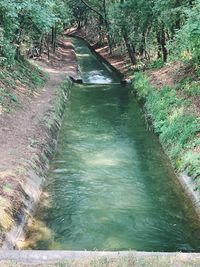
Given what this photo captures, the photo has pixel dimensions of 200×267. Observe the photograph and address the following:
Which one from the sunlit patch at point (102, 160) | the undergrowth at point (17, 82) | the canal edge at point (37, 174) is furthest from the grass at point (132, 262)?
the undergrowth at point (17, 82)

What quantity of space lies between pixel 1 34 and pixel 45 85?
276 inches

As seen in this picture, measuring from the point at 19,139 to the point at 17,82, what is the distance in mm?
8611

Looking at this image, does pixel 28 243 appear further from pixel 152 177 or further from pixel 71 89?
pixel 71 89

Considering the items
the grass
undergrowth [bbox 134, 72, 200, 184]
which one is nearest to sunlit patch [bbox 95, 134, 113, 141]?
undergrowth [bbox 134, 72, 200, 184]

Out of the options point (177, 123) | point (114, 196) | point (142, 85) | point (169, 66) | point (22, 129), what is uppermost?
point (169, 66)

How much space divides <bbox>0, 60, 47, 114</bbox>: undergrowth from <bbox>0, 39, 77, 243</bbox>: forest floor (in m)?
0.19

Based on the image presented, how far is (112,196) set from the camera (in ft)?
42.4

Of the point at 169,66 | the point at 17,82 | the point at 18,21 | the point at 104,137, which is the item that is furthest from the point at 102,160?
the point at 169,66

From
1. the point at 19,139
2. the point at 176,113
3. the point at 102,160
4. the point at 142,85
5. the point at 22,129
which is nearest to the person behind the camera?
the point at 19,139

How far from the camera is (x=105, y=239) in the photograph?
34.6 ft

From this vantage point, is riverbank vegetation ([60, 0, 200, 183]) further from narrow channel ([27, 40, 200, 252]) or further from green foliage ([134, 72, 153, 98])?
narrow channel ([27, 40, 200, 252])

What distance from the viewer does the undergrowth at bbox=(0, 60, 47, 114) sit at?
773 inches

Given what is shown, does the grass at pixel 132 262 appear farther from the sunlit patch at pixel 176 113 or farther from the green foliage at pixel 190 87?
the green foliage at pixel 190 87

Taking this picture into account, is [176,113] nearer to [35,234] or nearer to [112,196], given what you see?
[112,196]
